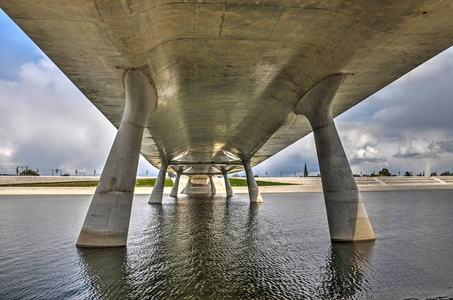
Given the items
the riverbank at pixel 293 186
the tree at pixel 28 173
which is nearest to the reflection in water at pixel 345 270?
the riverbank at pixel 293 186

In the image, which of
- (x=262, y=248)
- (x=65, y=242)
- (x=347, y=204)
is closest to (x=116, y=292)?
(x=262, y=248)

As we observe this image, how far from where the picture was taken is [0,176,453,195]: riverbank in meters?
83.6

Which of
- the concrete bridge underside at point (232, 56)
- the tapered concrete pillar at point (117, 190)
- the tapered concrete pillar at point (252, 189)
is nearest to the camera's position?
the concrete bridge underside at point (232, 56)

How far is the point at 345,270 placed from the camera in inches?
394

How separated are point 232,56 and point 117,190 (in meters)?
8.52

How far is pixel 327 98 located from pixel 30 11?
1390 centimetres

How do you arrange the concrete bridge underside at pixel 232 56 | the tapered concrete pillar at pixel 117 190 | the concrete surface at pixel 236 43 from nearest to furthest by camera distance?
the concrete surface at pixel 236 43 → the concrete bridge underside at pixel 232 56 → the tapered concrete pillar at pixel 117 190

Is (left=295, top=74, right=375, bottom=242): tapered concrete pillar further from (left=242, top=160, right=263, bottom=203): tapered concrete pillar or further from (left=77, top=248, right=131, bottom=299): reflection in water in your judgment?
(left=242, top=160, right=263, bottom=203): tapered concrete pillar

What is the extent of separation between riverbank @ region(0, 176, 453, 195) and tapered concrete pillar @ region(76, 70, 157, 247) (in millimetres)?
78693

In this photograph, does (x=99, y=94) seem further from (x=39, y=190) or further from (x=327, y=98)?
(x=39, y=190)

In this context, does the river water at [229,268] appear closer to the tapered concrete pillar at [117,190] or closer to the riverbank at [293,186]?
the tapered concrete pillar at [117,190]

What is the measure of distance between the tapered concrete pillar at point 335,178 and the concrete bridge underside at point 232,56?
0.05m

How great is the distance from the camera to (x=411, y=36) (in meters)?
12.6

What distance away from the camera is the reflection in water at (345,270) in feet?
26.2
